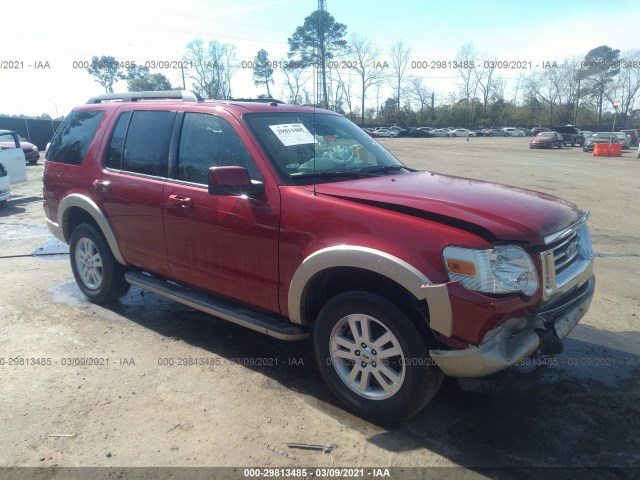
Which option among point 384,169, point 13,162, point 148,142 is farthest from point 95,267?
point 13,162

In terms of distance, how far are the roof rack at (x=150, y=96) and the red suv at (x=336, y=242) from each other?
0.03m

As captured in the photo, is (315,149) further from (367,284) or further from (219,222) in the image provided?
(367,284)

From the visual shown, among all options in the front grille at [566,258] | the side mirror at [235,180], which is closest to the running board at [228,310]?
the side mirror at [235,180]

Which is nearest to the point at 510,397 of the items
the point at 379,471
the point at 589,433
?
the point at 589,433

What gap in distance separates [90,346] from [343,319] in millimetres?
2484

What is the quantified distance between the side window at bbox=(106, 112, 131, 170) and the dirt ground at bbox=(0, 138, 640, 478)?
1.54 meters

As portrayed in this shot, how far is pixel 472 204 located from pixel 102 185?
11.4 feet

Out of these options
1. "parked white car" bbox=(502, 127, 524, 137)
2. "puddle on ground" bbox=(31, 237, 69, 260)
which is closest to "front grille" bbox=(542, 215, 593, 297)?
"puddle on ground" bbox=(31, 237, 69, 260)

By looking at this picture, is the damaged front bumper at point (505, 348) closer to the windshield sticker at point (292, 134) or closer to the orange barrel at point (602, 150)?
the windshield sticker at point (292, 134)

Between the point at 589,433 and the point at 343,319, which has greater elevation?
the point at 343,319

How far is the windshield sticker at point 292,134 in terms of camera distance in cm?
390

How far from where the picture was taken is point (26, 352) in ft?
14.0

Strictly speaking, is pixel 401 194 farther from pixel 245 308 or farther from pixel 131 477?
pixel 131 477

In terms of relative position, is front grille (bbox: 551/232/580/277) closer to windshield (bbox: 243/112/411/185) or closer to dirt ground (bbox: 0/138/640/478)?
dirt ground (bbox: 0/138/640/478)
